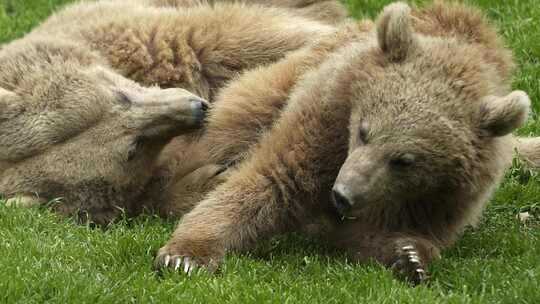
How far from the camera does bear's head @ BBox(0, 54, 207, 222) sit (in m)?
7.72

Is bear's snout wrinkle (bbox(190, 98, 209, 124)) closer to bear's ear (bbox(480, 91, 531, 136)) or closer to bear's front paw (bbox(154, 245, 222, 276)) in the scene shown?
bear's front paw (bbox(154, 245, 222, 276))

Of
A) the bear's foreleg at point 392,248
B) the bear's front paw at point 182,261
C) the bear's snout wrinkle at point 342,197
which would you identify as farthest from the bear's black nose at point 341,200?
the bear's front paw at point 182,261

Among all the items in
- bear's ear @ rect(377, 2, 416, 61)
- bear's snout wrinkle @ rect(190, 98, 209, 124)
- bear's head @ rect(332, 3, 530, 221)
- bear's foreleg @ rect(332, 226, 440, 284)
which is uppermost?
bear's ear @ rect(377, 2, 416, 61)

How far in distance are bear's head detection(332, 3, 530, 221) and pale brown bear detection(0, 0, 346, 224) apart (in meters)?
1.54

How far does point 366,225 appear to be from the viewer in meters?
7.09

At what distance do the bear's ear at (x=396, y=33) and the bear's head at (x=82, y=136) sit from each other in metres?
1.51

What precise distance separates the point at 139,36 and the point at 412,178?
3.05 meters

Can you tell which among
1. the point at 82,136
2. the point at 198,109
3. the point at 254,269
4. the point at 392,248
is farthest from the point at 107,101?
the point at 392,248

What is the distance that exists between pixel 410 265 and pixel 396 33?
1411 millimetres

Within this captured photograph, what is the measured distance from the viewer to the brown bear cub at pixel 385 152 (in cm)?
655

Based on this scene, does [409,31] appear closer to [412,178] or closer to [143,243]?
[412,178]

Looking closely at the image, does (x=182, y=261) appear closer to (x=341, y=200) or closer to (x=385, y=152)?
(x=341, y=200)

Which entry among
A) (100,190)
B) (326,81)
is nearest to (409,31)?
(326,81)

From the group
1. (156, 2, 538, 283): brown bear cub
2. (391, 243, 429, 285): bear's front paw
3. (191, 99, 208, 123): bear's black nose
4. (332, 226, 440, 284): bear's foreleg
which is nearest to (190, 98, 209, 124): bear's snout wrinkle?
(191, 99, 208, 123): bear's black nose
